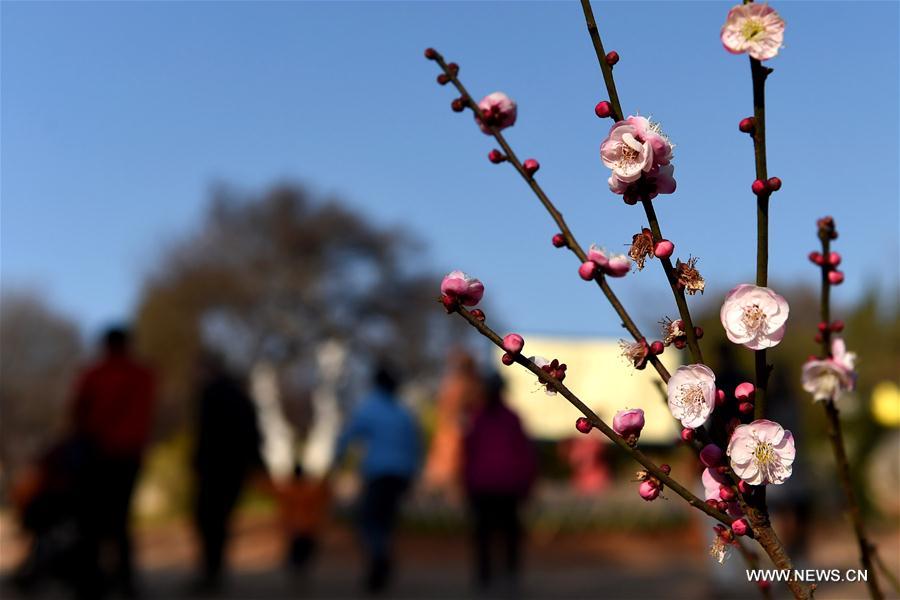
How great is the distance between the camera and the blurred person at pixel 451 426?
45.0 feet

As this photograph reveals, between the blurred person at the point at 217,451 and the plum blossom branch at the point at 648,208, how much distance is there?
7.86 m

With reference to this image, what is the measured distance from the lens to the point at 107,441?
7.89 m

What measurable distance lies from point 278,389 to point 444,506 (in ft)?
60.0

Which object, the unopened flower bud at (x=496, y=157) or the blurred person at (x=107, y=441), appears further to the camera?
the blurred person at (x=107, y=441)

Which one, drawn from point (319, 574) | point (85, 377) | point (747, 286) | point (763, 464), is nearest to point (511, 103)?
point (747, 286)

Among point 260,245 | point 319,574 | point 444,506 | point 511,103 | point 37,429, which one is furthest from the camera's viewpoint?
point 260,245

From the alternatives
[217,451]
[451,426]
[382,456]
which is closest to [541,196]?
[382,456]

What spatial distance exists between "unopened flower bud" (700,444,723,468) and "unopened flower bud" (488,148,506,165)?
17.9 inches

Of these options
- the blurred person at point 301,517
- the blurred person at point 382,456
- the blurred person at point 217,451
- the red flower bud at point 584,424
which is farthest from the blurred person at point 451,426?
the red flower bud at point 584,424

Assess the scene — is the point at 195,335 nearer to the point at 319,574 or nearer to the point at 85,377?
the point at 319,574

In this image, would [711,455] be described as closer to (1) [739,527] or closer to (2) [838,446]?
(1) [739,527]

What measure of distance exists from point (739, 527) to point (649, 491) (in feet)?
0.36

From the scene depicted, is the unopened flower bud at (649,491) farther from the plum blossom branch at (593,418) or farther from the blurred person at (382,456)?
the blurred person at (382,456)

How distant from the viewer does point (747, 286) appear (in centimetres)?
121
